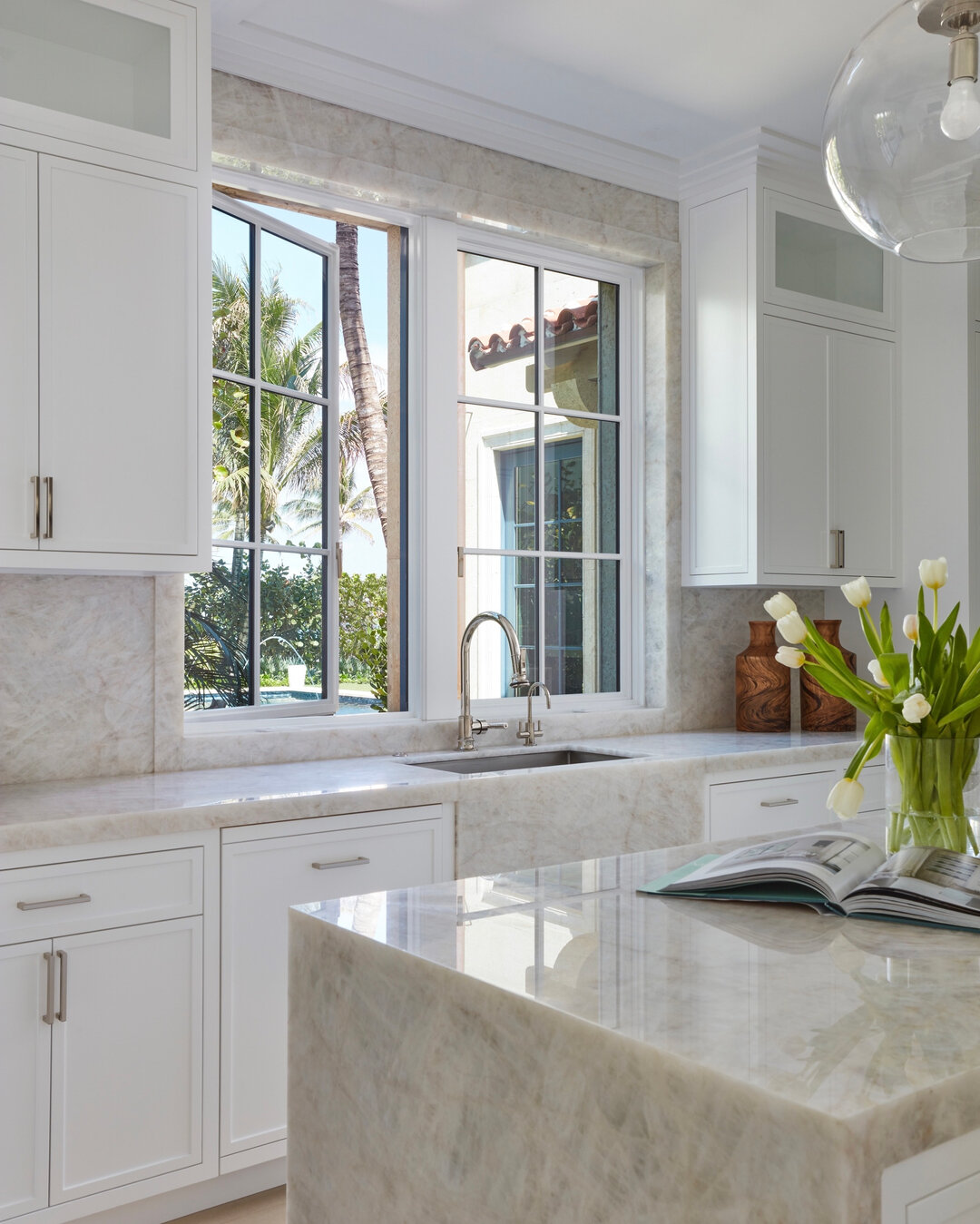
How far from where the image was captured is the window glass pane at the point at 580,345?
375 centimetres

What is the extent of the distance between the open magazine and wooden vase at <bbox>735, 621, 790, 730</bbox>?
2.44 metres

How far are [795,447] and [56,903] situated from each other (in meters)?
2.70

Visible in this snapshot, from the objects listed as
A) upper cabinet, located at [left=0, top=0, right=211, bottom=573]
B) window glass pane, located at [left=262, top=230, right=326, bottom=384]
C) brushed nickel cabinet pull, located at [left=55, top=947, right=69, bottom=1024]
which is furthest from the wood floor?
window glass pane, located at [left=262, top=230, right=326, bottom=384]

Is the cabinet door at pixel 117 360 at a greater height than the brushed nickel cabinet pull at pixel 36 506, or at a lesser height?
greater

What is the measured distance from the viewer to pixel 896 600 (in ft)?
13.7

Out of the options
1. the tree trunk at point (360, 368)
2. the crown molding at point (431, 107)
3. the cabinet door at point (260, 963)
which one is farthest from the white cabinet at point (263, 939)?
the tree trunk at point (360, 368)

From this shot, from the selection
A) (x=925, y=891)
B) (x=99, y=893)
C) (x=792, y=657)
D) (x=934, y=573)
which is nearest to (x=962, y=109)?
(x=934, y=573)

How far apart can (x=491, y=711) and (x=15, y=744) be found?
4.76ft

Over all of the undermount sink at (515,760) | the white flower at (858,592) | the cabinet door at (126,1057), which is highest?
the white flower at (858,592)

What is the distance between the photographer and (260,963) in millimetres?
2363

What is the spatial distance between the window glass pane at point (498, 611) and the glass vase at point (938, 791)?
2.12 meters

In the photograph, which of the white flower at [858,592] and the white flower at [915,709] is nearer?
the white flower at [915,709]

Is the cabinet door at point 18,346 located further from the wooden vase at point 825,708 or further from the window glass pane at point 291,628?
the wooden vase at point 825,708

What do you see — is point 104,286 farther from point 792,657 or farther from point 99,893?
point 792,657
